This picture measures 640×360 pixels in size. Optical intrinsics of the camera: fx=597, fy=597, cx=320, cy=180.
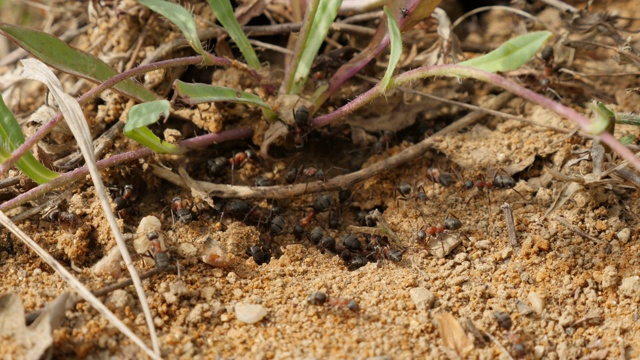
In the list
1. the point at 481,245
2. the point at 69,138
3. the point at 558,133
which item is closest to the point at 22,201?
the point at 69,138

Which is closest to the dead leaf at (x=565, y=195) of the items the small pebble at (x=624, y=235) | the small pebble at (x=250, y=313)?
the small pebble at (x=624, y=235)

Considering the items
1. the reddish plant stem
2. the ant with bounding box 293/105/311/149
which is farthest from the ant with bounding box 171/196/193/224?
the ant with bounding box 293/105/311/149

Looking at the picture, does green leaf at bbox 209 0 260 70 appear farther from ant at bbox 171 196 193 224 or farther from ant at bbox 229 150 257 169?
ant at bbox 171 196 193 224

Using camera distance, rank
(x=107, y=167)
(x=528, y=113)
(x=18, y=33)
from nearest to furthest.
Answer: (x=18, y=33)
(x=107, y=167)
(x=528, y=113)

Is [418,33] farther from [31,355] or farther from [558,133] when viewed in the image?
[31,355]

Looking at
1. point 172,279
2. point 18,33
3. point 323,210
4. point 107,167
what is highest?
point 18,33

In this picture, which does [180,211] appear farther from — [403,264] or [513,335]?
[513,335]

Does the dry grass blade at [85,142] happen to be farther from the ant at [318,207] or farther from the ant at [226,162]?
the ant at [318,207]
